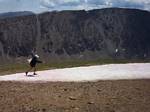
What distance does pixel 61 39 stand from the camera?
190 metres

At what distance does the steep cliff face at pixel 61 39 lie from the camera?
597 ft

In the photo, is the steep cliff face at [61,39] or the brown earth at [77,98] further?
the steep cliff face at [61,39]

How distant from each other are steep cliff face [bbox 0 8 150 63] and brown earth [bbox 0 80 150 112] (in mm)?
154175

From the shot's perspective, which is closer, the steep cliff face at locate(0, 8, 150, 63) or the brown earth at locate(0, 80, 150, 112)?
the brown earth at locate(0, 80, 150, 112)

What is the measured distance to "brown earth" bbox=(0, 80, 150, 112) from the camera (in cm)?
1814

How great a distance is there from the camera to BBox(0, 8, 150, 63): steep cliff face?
18200 cm

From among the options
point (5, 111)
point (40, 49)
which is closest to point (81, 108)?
point (5, 111)

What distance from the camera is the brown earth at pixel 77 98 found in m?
18.1

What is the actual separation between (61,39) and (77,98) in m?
170

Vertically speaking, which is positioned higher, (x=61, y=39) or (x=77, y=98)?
(x=77, y=98)

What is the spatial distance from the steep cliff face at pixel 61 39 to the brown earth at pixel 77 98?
154175 mm

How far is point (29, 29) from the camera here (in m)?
191

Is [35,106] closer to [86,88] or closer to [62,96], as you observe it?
[62,96]

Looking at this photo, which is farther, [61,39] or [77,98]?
[61,39]
